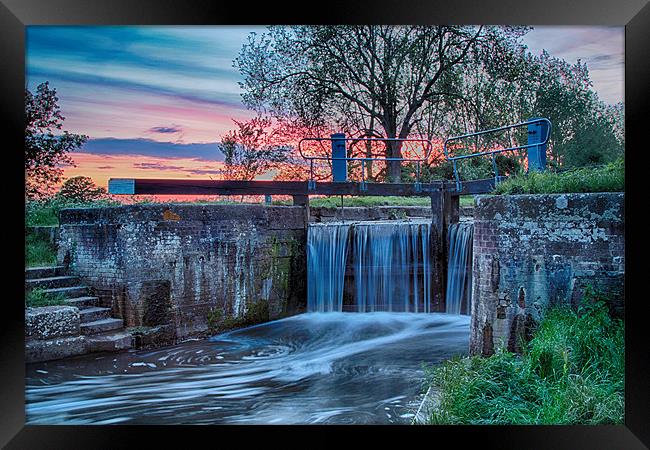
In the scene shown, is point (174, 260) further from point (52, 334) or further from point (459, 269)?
point (459, 269)

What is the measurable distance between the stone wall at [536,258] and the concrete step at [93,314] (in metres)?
4.80

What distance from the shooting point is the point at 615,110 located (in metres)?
7.26

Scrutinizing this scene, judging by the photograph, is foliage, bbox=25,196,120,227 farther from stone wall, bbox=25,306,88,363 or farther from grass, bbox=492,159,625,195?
grass, bbox=492,159,625,195

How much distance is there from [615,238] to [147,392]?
5161mm

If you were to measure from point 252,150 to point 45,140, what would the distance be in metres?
3.68

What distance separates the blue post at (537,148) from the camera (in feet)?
24.7

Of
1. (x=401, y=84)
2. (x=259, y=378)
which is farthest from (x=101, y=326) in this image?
(x=401, y=84)

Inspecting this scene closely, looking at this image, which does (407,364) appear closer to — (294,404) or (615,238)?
(294,404)

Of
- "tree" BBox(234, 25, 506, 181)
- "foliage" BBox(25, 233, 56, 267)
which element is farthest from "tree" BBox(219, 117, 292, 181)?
"foliage" BBox(25, 233, 56, 267)

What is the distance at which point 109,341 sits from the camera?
7633mm

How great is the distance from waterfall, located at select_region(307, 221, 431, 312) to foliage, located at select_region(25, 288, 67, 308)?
412 centimetres

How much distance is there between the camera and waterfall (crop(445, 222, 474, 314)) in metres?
9.46

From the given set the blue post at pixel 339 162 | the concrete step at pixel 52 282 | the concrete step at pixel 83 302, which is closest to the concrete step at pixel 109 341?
the concrete step at pixel 83 302
